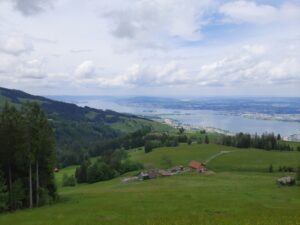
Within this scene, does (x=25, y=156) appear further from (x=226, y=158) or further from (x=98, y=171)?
(x=226, y=158)

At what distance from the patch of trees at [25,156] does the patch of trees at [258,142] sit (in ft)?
423

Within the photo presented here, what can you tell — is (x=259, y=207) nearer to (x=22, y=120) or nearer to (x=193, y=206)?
(x=193, y=206)

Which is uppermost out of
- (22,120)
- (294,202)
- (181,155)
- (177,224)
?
(22,120)

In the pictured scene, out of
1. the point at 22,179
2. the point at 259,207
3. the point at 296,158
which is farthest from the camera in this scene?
the point at 296,158

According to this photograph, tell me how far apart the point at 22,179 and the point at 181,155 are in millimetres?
106939

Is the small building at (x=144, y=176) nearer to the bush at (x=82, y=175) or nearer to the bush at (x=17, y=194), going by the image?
the bush at (x=82, y=175)

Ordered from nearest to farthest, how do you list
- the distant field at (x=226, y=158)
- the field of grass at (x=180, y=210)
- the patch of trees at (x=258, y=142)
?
the field of grass at (x=180, y=210) < the distant field at (x=226, y=158) < the patch of trees at (x=258, y=142)

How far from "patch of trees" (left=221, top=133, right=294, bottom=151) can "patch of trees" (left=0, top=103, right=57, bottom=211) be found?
129 m

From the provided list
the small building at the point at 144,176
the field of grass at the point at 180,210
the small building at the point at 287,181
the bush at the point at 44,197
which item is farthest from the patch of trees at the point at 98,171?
the field of grass at the point at 180,210

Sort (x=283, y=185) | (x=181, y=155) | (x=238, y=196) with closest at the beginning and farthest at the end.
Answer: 1. (x=238, y=196)
2. (x=283, y=185)
3. (x=181, y=155)

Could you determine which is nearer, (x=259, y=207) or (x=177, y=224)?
(x=177, y=224)

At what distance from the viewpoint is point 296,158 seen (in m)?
130

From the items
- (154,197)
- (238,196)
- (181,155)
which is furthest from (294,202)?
(181,155)

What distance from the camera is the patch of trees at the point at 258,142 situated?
→ 16438 cm
